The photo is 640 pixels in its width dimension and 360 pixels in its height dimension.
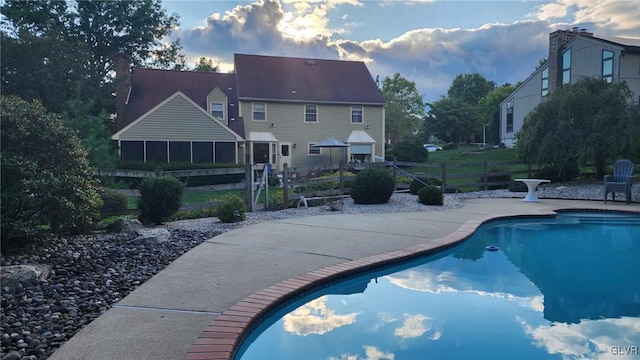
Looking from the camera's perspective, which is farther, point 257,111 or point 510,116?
point 510,116

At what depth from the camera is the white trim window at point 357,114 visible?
29.4 m

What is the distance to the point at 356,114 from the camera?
29.5 meters

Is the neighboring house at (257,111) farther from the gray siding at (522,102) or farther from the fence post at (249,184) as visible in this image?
the fence post at (249,184)

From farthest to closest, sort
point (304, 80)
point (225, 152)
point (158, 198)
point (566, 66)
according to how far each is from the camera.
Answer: point (304, 80), point (566, 66), point (225, 152), point (158, 198)

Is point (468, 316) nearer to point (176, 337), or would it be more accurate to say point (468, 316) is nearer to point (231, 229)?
point (176, 337)

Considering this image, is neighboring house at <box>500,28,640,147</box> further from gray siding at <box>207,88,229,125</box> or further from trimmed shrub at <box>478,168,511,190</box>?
gray siding at <box>207,88,229,125</box>

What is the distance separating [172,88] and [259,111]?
18.3ft

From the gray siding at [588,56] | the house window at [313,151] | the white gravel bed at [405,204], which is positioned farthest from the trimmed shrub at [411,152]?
the white gravel bed at [405,204]

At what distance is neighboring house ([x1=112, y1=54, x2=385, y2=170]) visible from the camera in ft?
77.3

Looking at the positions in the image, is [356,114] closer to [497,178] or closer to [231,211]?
[497,178]

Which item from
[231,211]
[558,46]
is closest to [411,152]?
[558,46]

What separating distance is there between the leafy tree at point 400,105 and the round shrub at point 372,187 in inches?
1449

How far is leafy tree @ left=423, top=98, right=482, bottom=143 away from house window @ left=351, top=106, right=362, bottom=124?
22806 millimetres

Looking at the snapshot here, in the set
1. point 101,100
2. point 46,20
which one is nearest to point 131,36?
point 46,20
